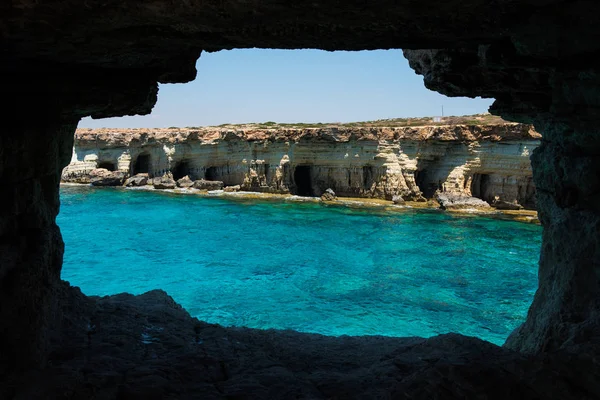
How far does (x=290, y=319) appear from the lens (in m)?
15.3

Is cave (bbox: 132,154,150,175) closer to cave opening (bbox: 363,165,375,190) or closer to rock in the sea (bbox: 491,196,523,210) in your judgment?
cave opening (bbox: 363,165,375,190)

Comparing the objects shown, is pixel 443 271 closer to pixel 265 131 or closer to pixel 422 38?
pixel 422 38

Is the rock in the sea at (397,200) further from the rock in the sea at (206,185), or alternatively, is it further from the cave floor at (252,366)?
the cave floor at (252,366)

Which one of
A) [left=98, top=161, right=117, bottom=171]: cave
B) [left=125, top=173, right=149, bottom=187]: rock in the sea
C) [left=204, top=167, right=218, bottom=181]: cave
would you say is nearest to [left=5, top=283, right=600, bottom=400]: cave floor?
[left=204, top=167, right=218, bottom=181]: cave

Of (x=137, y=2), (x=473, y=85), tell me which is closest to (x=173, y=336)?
(x=137, y=2)

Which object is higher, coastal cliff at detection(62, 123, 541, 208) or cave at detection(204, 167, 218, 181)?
coastal cliff at detection(62, 123, 541, 208)

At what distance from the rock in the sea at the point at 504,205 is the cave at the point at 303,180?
52.3 feet

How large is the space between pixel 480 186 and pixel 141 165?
3396 centimetres

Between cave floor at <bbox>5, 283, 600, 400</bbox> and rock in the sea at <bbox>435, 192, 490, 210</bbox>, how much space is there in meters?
27.1

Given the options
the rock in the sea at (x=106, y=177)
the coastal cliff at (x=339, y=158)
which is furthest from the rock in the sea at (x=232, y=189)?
the rock in the sea at (x=106, y=177)

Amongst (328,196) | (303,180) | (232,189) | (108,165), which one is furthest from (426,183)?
(108,165)

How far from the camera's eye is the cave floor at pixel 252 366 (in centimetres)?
394

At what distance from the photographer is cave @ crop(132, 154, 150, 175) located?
149ft

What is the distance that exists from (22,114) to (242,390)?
3748mm
